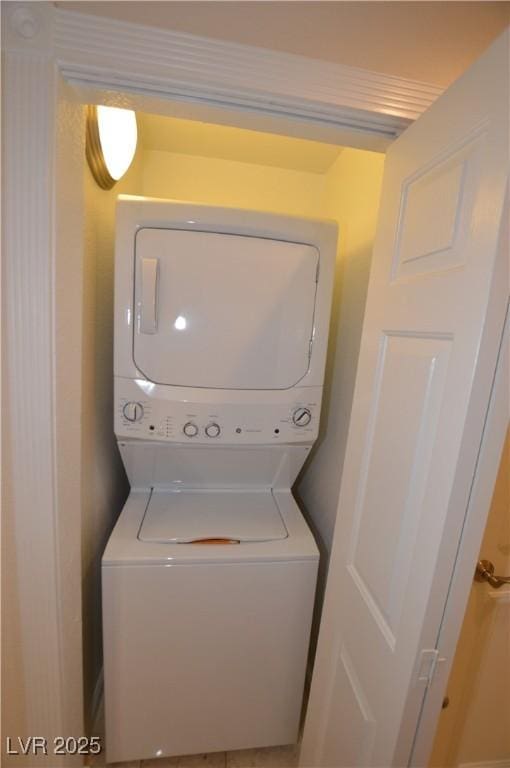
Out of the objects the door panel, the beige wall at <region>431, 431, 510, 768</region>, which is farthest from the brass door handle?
the door panel

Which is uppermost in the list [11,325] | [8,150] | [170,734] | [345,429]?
[8,150]

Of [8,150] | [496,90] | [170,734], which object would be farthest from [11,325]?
[170,734]

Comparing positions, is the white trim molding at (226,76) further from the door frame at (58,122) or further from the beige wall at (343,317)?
the beige wall at (343,317)

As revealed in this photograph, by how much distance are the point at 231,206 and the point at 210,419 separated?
113cm

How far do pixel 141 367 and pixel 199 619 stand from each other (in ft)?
3.25

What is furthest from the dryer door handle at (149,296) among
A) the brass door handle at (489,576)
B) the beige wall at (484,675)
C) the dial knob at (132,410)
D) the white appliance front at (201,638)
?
the brass door handle at (489,576)

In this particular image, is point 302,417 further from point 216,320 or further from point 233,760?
point 233,760

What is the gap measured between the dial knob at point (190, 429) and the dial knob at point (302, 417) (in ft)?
1.38

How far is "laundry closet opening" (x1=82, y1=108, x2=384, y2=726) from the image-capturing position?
1313mm

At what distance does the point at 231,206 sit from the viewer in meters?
1.69

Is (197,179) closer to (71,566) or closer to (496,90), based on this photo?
(496,90)


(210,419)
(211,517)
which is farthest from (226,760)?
(210,419)

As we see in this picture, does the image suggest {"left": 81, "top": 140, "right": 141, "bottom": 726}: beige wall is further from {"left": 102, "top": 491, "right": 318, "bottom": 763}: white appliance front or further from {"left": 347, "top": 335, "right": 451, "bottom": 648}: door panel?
{"left": 347, "top": 335, "right": 451, "bottom": 648}: door panel

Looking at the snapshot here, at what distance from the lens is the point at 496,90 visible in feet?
1.95
